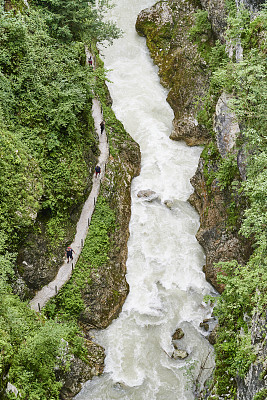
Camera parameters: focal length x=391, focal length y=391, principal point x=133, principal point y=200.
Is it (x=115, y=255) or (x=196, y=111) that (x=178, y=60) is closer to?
(x=196, y=111)

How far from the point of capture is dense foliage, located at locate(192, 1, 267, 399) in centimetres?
1347

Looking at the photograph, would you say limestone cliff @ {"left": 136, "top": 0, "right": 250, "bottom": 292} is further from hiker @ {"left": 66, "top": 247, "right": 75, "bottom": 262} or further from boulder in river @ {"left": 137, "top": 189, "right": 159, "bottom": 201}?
hiker @ {"left": 66, "top": 247, "right": 75, "bottom": 262}

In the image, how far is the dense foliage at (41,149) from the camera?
50.6 ft

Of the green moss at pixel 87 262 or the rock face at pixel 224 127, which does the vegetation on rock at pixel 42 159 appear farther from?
the rock face at pixel 224 127

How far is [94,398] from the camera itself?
17.9 metres

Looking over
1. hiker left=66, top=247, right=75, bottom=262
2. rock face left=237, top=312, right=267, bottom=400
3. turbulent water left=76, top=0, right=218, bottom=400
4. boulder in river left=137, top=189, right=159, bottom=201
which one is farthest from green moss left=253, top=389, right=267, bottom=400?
boulder in river left=137, top=189, right=159, bottom=201

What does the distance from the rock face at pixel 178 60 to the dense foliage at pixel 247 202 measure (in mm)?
8483

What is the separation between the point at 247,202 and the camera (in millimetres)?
19734

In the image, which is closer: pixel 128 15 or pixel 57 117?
pixel 57 117

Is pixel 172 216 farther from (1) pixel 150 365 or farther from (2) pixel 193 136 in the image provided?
(1) pixel 150 365

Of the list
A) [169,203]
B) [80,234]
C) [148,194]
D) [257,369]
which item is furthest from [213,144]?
[257,369]

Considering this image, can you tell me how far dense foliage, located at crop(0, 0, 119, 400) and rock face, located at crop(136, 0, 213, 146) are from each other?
834cm

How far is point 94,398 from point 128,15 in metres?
36.0

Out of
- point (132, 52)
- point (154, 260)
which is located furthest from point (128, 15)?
point (154, 260)
